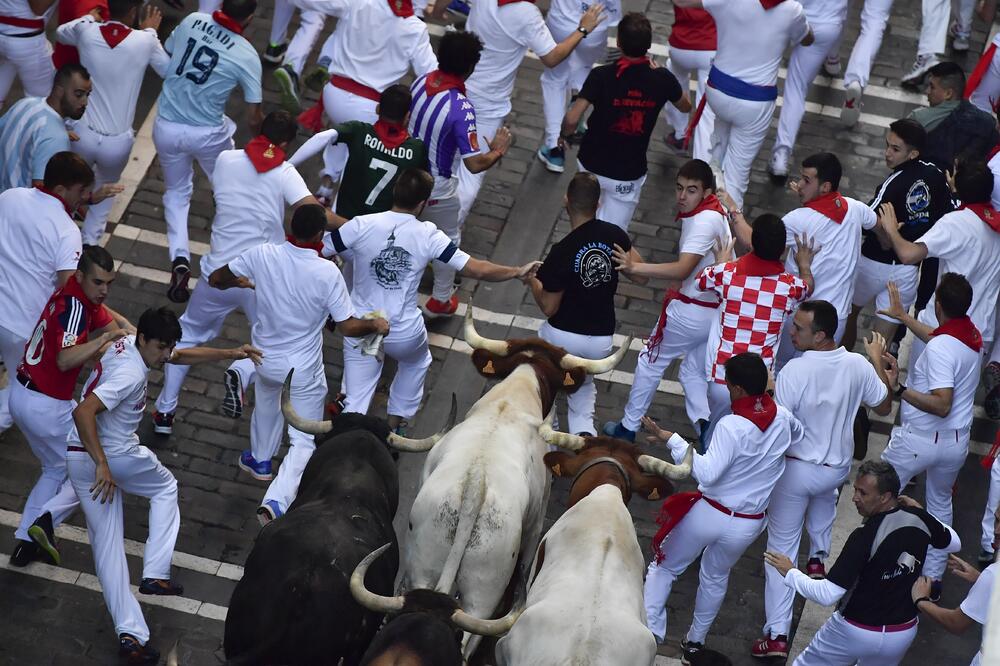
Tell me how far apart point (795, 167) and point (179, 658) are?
8.42m

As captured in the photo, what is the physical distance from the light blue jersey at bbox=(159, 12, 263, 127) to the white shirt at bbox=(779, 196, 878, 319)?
4.80m

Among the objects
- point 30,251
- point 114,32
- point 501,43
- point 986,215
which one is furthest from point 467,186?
point 986,215

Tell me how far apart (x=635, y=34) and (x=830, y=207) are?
232cm

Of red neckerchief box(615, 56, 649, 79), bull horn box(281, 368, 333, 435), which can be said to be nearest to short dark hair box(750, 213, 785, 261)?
red neckerchief box(615, 56, 649, 79)

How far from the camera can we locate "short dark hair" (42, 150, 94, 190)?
1091cm

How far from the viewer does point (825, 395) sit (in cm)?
1044

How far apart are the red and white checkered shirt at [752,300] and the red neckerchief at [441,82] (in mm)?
2910

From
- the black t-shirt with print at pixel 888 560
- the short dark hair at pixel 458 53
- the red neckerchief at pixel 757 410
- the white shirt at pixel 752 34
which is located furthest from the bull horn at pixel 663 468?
the white shirt at pixel 752 34

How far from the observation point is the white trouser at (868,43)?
51.8 feet

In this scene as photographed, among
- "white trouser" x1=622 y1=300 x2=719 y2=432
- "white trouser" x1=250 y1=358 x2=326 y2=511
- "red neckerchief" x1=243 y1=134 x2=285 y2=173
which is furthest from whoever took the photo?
"white trouser" x1=622 y1=300 x2=719 y2=432

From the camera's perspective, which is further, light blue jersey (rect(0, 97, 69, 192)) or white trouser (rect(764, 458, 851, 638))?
light blue jersey (rect(0, 97, 69, 192))

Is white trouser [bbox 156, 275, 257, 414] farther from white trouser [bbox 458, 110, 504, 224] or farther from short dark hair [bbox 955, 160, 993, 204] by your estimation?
short dark hair [bbox 955, 160, 993, 204]

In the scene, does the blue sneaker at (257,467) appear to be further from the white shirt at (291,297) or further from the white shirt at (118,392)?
the white shirt at (118,392)

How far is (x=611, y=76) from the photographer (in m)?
12.8
